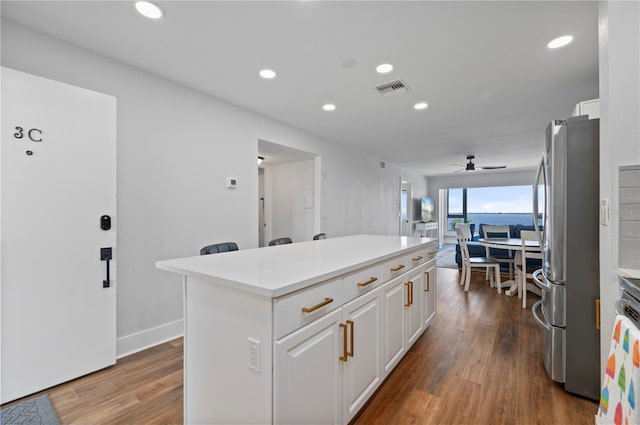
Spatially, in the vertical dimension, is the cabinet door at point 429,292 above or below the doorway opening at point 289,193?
below

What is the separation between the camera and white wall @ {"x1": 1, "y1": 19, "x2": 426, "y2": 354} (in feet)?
7.12

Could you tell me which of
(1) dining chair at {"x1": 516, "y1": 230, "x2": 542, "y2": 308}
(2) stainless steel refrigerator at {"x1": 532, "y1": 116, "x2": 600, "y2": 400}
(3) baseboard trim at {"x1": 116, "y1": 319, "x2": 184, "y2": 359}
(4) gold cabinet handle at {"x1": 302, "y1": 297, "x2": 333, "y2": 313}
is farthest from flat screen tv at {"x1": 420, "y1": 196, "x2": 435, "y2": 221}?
(4) gold cabinet handle at {"x1": 302, "y1": 297, "x2": 333, "y2": 313}

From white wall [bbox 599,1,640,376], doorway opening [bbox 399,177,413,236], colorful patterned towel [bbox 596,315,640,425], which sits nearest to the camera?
colorful patterned towel [bbox 596,315,640,425]

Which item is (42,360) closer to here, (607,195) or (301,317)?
(301,317)

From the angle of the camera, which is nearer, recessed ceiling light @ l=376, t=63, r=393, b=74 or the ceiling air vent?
recessed ceiling light @ l=376, t=63, r=393, b=74

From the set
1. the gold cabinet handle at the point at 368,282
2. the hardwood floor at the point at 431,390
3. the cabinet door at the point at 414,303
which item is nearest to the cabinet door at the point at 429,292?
the cabinet door at the point at 414,303

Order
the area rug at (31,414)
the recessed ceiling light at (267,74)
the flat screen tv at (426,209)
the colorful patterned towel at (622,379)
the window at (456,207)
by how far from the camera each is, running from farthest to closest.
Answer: the window at (456,207) → the flat screen tv at (426,209) → the recessed ceiling light at (267,74) → the area rug at (31,414) → the colorful patterned towel at (622,379)

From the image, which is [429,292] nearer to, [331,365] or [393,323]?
[393,323]

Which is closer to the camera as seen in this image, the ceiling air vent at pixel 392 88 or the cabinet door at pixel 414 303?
the cabinet door at pixel 414 303

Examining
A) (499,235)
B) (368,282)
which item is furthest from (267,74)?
(499,235)

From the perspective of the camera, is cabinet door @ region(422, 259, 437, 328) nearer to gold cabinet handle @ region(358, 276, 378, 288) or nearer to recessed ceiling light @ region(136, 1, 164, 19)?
gold cabinet handle @ region(358, 276, 378, 288)

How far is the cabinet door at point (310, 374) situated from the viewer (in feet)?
3.48

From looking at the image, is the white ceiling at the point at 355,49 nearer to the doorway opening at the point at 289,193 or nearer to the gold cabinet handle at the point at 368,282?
the doorway opening at the point at 289,193

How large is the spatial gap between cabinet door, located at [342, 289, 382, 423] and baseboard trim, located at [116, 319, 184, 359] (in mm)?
2002
